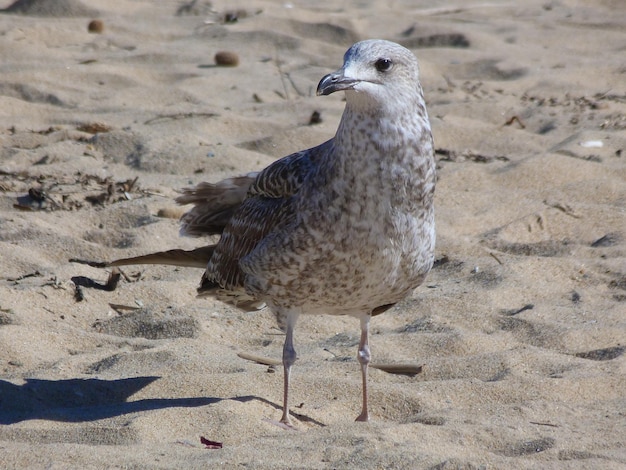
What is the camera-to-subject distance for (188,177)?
7113 mm

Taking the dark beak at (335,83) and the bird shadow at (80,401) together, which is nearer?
the dark beak at (335,83)

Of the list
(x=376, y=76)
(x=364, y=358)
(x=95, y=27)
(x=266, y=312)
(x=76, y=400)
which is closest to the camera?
(x=376, y=76)

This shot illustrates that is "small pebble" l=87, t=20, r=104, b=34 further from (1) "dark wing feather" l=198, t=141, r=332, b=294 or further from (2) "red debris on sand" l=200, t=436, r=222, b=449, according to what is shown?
(2) "red debris on sand" l=200, t=436, r=222, b=449

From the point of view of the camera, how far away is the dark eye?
398 centimetres

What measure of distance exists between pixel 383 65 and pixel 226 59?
571 centimetres

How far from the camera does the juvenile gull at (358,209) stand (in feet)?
13.2

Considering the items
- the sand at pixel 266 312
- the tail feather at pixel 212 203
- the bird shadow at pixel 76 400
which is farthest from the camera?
the tail feather at pixel 212 203

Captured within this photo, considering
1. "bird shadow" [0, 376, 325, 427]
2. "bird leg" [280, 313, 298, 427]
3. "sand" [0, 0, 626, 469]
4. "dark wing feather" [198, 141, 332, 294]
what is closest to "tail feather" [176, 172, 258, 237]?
"dark wing feather" [198, 141, 332, 294]

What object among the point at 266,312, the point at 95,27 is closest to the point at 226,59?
the point at 95,27

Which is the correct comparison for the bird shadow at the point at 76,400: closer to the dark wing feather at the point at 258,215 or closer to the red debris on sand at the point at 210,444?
the red debris on sand at the point at 210,444

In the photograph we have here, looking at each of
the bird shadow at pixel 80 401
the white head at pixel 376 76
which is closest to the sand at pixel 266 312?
the bird shadow at pixel 80 401

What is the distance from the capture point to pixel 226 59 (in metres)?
9.52

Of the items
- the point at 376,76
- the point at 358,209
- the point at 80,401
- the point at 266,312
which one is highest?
the point at 376,76

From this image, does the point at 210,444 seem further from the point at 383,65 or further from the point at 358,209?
the point at 383,65
